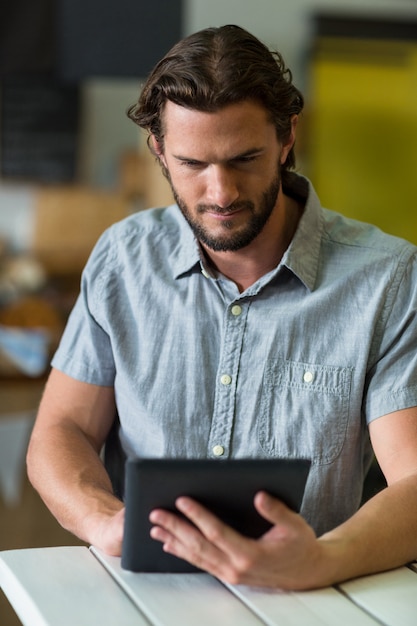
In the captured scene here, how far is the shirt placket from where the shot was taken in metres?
1.78

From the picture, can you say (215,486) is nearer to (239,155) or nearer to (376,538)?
(376,538)

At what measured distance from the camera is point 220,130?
1.63 metres

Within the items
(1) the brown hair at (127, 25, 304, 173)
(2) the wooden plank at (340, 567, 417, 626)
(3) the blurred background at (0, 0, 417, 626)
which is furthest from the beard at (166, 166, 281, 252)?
(3) the blurred background at (0, 0, 417, 626)

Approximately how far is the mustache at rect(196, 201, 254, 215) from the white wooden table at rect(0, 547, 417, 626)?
0.59 m

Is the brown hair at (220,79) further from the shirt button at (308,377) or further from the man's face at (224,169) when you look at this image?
the shirt button at (308,377)

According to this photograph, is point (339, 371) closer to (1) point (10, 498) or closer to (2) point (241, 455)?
(2) point (241, 455)

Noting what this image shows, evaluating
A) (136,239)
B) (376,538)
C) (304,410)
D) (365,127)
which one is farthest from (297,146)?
(376,538)

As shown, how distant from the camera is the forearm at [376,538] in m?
1.39

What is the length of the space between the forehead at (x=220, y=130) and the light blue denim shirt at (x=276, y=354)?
23 cm

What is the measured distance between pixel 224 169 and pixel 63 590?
71cm

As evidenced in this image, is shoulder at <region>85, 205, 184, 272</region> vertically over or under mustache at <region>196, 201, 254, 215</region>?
under

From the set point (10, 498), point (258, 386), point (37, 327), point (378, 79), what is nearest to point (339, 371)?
point (258, 386)

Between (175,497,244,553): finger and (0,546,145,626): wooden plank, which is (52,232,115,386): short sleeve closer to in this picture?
(0,546,145,626): wooden plank

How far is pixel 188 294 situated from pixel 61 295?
4.24 m
